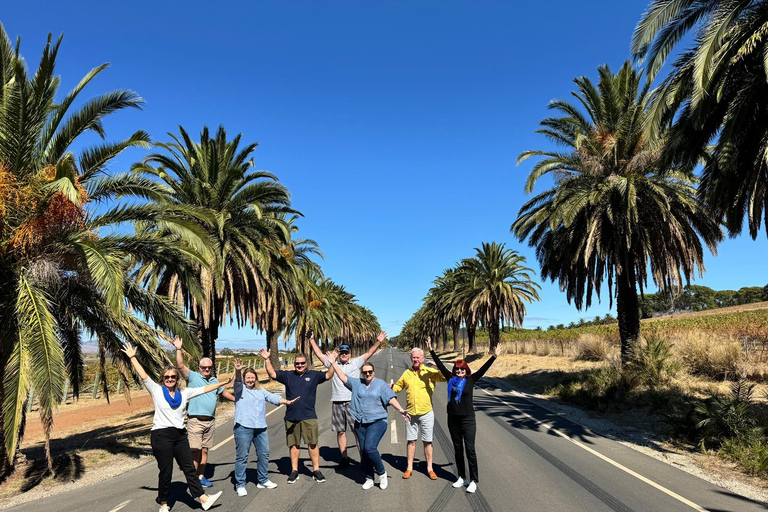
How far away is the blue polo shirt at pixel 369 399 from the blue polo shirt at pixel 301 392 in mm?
539

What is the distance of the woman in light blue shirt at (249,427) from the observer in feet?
21.4

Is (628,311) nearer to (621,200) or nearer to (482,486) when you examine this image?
(621,200)

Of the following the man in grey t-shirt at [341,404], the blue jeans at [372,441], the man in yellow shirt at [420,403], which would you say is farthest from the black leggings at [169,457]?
the man in yellow shirt at [420,403]

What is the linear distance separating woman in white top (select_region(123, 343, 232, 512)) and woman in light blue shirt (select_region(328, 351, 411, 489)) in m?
2.08

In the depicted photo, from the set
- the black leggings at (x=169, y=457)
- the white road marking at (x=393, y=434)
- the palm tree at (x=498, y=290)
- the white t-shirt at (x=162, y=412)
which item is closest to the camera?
the black leggings at (x=169, y=457)

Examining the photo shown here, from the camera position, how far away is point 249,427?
6594 mm

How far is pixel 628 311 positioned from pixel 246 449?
15463mm

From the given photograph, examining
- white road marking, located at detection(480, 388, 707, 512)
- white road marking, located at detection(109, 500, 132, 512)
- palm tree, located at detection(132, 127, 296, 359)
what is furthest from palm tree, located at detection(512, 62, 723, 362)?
white road marking, located at detection(109, 500, 132, 512)

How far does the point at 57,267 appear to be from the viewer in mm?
8133

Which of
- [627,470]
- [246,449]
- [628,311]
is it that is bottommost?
[627,470]

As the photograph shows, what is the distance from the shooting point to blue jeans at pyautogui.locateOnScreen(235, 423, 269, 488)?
6.48 m

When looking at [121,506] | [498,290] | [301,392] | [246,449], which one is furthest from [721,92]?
[498,290]

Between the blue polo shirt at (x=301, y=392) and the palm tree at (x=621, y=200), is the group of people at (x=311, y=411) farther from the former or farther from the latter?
the palm tree at (x=621, y=200)

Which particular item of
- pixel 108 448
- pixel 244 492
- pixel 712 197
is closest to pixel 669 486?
pixel 244 492
